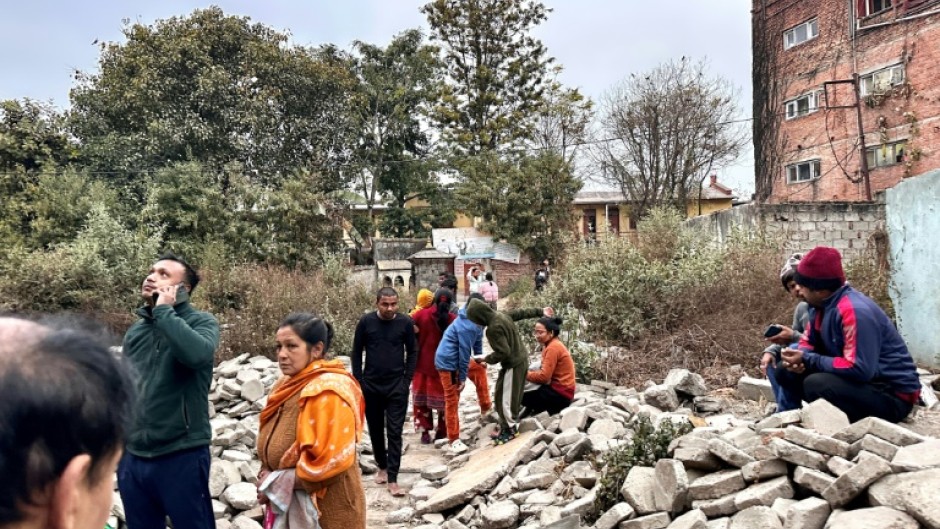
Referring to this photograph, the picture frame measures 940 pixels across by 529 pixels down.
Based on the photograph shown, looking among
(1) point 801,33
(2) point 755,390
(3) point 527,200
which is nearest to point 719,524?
(2) point 755,390

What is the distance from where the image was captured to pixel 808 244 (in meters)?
12.3

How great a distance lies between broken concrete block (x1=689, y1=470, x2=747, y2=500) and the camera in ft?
12.0

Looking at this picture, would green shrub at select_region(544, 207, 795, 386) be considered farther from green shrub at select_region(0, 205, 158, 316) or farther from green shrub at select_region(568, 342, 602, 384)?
green shrub at select_region(0, 205, 158, 316)

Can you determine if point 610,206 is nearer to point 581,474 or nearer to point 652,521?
point 581,474

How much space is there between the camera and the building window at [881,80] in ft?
59.5

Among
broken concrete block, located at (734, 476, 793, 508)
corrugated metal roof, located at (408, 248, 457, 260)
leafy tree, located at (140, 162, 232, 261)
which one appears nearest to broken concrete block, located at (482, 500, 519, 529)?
broken concrete block, located at (734, 476, 793, 508)

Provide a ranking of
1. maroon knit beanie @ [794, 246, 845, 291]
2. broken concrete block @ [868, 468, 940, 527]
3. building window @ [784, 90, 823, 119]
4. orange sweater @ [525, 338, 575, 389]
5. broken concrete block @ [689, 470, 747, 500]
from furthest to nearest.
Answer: building window @ [784, 90, 823, 119], orange sweater @ [525, 338, 575, 389], maroon knit beanie @ [794, 246, 845, 291], broken concrete block @ [689, 470, 747, 500], broken concrete block @ [868, 468, 940, 527]

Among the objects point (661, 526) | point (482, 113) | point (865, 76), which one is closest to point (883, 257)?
point (661, 526)

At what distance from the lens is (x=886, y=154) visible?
61.4ft

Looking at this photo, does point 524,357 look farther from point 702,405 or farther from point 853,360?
point 853,360

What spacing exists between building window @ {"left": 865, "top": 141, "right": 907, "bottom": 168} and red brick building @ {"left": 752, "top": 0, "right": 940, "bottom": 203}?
0.03m

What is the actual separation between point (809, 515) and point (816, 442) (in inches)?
19.5

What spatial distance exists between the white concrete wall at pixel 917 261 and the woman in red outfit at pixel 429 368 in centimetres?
601

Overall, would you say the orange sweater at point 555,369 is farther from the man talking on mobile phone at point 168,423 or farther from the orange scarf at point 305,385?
the man talking on mobile phone at point 168,423
